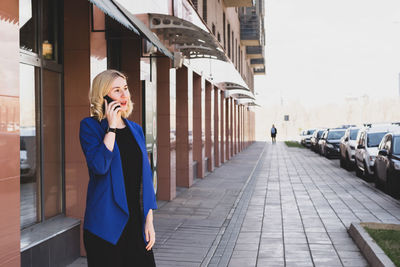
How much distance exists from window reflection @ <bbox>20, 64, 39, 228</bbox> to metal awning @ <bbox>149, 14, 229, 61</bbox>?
3892 millimetres

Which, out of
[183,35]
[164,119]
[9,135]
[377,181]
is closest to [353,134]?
[377,181]

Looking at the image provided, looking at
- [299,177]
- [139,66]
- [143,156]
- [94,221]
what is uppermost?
[139,66]

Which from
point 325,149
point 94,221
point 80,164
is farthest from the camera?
point 325,149

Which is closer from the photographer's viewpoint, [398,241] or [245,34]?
[398,241]

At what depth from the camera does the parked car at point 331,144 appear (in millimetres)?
28250

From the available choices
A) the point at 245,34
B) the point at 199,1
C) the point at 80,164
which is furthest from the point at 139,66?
the point at 245,34

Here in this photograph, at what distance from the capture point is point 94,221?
9.27 feet

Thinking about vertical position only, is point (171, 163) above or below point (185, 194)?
above

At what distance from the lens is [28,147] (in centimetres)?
567

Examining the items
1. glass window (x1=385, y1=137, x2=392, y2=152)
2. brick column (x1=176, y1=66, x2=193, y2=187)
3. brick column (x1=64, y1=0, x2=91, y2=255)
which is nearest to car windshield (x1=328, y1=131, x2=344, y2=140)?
glass window (x1=385, y1=137, x2=392, y2=152)

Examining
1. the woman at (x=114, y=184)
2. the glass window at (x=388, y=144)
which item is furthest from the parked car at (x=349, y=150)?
the woman at (x=114, y=184)

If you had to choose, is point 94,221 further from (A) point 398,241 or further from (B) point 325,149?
(B) point 325,149

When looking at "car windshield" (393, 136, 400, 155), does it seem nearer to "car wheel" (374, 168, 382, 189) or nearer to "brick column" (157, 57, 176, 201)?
"car wheel" (374, 168, 382, 189)

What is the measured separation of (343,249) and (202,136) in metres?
10.2
